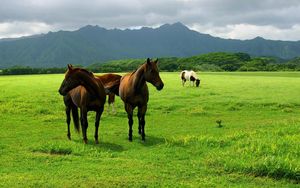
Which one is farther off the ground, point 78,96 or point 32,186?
point 78,96

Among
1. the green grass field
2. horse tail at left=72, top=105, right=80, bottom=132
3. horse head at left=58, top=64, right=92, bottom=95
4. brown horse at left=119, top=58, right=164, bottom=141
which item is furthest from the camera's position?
horse tail at left=72, top=105, right=80, bottom=132

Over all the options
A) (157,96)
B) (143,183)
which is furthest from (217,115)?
(143,183)

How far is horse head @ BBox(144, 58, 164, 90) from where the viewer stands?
1365cm

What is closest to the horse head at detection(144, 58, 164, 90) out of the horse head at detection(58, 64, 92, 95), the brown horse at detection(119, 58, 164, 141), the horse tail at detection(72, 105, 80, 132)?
the brown horse at detection(119, 58, 164, 141)

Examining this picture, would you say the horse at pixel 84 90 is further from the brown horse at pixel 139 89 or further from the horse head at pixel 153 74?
the horse head at pixel 153 74

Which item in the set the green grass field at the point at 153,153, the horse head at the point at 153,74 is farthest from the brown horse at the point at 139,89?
the green grass field at the point at 153,153

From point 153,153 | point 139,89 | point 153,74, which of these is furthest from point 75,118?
point 153,153

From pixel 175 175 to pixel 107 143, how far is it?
190 inches

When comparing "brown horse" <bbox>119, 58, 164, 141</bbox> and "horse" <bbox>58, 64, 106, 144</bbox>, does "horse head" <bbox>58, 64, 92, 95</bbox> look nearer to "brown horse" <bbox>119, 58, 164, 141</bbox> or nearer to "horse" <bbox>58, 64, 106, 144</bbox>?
"horse" <bbox>58, 64, 106, 144</bbox>

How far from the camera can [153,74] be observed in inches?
541

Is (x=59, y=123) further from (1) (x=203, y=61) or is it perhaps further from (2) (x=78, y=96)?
(1) (x=203, y=61)

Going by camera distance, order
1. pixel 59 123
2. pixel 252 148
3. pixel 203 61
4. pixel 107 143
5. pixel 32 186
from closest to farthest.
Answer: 1. pixel 32 186
2. pixel 252 148
3. pixel 107 143
4. pixel 59 123
5. pixel 203 61

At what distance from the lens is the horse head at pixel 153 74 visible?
13648mm

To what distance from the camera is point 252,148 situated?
11.6 m
